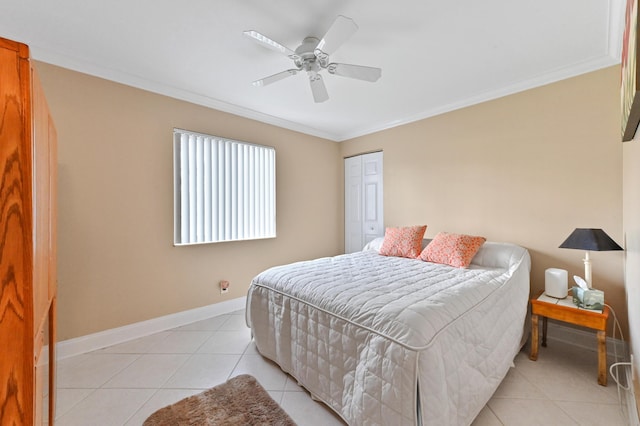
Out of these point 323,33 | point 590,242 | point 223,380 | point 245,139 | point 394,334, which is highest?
point 323,33

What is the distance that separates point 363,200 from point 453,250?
72.2 inches

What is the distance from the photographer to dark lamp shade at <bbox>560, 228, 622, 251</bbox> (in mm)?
1834

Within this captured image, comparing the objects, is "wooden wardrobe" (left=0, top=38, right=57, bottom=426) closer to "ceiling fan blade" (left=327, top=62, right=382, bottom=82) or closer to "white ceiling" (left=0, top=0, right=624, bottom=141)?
"white ceiling" (left=0, top=0, right=624, bottom=141)

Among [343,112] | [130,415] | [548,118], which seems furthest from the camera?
[343,112]

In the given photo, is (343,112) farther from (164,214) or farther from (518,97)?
(164,214)

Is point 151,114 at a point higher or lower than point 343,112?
lower

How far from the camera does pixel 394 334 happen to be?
4.07 ft

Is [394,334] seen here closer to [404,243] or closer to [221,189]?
[404,243]

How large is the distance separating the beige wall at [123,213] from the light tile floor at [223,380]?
1.48ft

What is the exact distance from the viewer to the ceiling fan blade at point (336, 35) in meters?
1.49

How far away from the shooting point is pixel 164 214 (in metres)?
2.69

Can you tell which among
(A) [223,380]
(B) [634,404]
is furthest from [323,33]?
(B) [634,404]

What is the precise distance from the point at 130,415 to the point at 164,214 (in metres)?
1.73

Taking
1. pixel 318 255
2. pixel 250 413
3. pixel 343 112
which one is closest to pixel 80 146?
pixel 250 413
